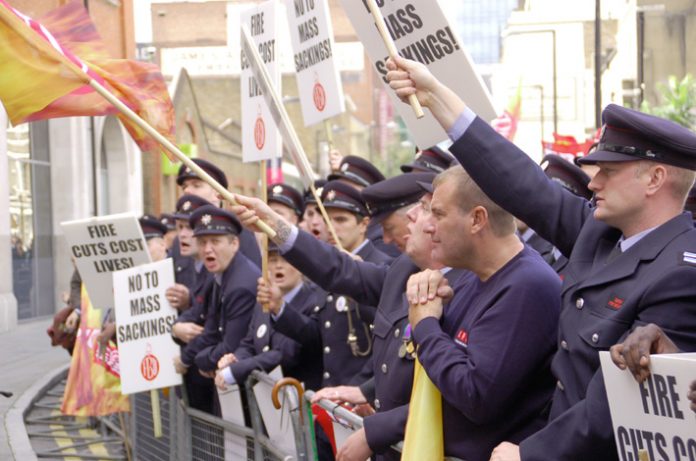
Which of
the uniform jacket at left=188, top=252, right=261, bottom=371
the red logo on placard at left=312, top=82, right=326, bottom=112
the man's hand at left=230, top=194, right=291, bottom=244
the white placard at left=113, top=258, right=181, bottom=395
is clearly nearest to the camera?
the man's hand at left=230, top=194, right=291, bottom=244

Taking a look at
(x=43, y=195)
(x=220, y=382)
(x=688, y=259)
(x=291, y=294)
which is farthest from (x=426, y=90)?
(x=43, y=195)

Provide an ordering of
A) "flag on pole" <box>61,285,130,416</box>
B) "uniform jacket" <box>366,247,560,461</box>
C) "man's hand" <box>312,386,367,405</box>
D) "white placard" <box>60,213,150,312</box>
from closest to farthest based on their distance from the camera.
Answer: "uniform jacket" <box>366,247,560,461</box> < "man's hand" <box>312,386,367,405</box> < "white placard" <box>60,213,150,312</box> < "flag on pole" <box>61,285,130,416</box>

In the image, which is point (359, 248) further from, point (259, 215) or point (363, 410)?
point (363, 410)

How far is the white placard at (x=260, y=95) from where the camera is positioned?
802 centimetres

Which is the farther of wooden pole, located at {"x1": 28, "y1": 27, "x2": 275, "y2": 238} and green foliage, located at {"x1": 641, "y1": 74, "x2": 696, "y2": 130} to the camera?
green foliage, located at {"x1": 641, "y1": 74, "x2": 696, "y2": 130}

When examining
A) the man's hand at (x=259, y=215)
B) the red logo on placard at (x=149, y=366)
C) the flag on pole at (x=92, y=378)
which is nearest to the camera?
the man's hand at (x=259, y=215)

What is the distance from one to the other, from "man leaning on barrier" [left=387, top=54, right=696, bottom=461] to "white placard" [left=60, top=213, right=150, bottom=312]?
5.62 meters

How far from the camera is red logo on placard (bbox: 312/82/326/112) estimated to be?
9203 mm

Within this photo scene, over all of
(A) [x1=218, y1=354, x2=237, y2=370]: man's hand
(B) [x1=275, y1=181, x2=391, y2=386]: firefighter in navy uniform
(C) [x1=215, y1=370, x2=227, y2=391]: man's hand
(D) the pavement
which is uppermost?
(B) [x1=275, y1=181, x2=391, y2=386]: firefighter in navy uniform

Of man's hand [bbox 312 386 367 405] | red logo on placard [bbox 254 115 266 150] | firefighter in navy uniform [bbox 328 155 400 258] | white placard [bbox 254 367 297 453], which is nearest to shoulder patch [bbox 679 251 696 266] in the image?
man's hand [bbox 312 386 367 405]

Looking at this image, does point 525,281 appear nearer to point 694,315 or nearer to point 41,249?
point 694,315

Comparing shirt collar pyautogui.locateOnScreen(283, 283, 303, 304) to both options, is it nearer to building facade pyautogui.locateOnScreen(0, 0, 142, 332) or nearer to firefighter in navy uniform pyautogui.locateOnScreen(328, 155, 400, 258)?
firefighter in navy uniform pyautogui.locateOnScreen(328, 155, 400, 258)

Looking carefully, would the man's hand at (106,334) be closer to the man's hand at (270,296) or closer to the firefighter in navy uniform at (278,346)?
the firefighter in navy uniform at (278,346)

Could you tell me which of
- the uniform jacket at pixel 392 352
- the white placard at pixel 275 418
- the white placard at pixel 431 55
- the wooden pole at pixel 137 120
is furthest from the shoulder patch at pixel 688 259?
the white placard at pixel 275 418
